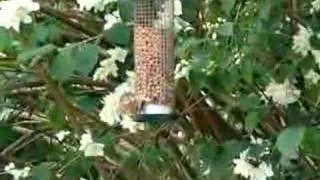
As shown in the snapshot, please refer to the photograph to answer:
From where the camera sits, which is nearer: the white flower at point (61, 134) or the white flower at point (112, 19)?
the white flower at point (112, 19)

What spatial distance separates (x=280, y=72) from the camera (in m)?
2.15

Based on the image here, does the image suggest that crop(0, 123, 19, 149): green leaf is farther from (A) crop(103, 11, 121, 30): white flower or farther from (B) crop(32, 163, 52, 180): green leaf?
(A) crop(103, 11, 121, 30): white flower

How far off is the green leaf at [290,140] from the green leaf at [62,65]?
0.45m

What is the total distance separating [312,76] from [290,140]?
1.55 feet

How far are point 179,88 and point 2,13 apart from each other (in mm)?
658

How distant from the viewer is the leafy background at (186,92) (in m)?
2.00

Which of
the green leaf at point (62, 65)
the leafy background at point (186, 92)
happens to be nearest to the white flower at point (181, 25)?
the leafy background at point (186, 92)

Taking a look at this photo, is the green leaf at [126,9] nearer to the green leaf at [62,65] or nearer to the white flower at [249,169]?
the green leaf at [62,65]

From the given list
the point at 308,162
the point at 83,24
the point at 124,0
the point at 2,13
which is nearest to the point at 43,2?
the point at 83,24

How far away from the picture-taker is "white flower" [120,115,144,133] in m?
2.34

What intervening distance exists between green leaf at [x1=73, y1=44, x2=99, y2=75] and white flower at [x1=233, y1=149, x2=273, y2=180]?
1.45ft

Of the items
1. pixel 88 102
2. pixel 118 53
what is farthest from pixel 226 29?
pixel 88 102

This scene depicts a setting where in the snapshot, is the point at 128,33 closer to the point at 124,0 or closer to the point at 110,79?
the point at 124,0

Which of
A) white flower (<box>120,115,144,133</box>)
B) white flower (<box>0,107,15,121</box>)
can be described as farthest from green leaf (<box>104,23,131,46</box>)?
white flower (<box>0,107,15,121</box>)
